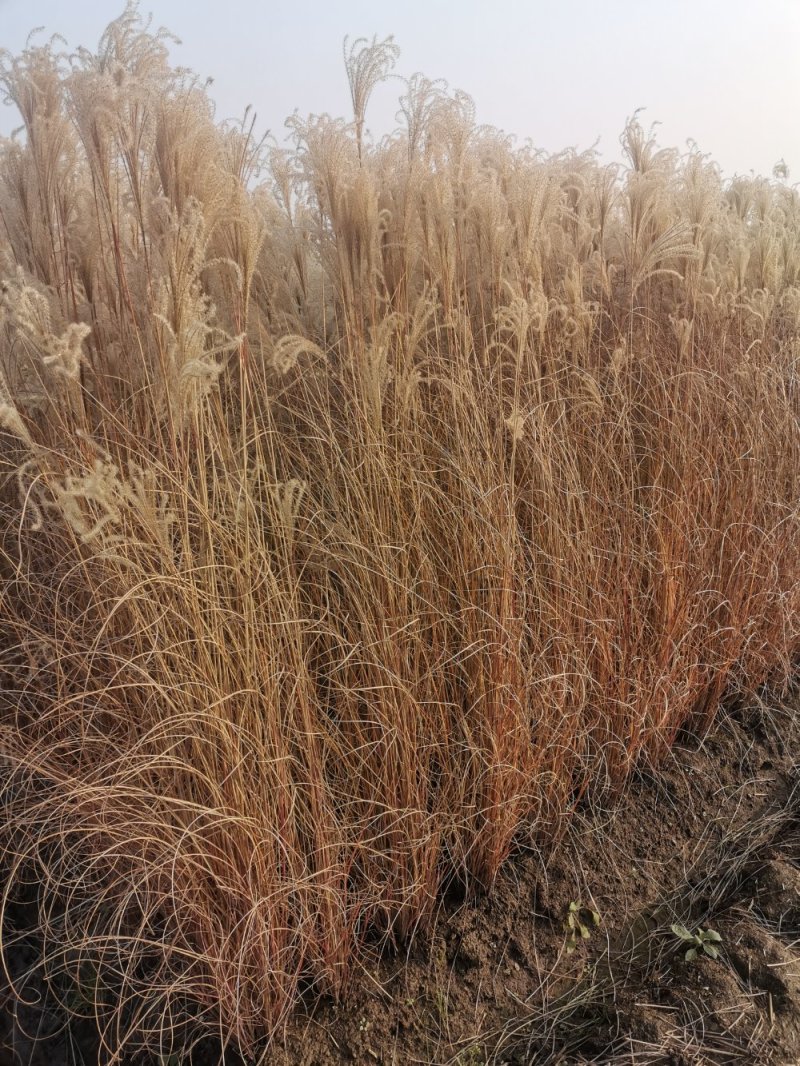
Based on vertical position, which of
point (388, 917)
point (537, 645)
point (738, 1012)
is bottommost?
point (738, 1012)

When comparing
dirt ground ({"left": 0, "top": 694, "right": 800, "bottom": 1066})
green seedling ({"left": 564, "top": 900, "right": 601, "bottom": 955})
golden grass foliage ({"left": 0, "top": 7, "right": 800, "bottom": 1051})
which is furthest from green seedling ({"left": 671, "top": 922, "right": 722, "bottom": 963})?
golden grass foliage ({"left": 0, "top": 7, "right": 800, "bottom": 1051})

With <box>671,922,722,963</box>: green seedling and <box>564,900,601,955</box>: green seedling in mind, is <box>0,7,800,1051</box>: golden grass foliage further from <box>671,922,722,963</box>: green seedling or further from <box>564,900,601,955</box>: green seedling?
<box>671,922,722,963</box>: green seedling

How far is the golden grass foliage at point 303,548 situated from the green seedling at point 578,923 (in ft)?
0.71

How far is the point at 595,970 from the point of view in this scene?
194 centimetres

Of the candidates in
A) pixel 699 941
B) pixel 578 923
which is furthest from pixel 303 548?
pixel 699 941

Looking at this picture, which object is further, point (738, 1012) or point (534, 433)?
point (534, 433)

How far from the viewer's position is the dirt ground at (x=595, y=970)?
5.63ft

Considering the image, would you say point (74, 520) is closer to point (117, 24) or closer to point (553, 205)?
point (117, 24)

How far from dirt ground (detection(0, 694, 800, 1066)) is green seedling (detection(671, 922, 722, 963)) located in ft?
0.09

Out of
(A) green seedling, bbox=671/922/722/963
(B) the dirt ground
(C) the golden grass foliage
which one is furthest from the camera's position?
(A) green seedling, bbox=671/922/722/963

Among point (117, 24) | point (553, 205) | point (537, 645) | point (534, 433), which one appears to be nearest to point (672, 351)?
point (553, 205)

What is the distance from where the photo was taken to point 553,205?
8.58 ft

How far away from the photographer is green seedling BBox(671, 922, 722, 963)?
195 cm

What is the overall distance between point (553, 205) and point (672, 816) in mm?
1941
